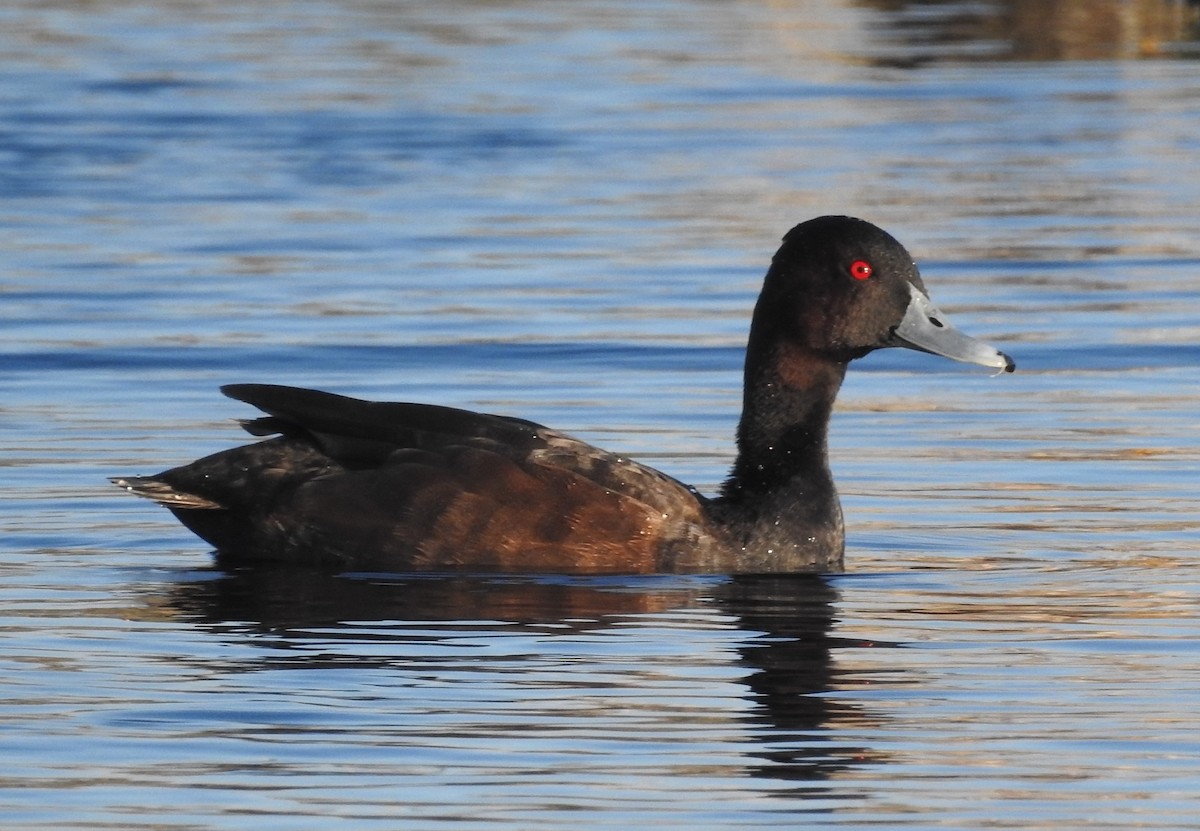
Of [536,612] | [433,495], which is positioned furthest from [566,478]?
[536,612]

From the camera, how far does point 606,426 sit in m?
12.0

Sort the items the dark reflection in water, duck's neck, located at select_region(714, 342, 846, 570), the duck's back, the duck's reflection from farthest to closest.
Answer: the dark reflection in water → duck's neck, located at select_region(714, 342, 846, 570) → the duck's back → the duck's reflection

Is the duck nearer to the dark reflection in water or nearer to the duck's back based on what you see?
the duck's back

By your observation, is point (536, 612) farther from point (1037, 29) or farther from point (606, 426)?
point (1037, 29)

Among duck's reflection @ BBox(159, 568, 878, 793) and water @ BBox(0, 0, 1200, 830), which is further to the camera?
duck's reflection @ BBox(159, 568, 878, 793)

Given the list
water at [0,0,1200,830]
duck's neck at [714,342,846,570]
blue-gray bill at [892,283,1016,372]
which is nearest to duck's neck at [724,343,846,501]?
duck's neck at [714,342,846,570]

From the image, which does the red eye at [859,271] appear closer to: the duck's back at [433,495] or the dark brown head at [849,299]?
the dark brown head at [849,299]

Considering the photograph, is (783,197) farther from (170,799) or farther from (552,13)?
(552,13)

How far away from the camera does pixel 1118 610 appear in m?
8.54

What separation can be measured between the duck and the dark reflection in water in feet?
71.1

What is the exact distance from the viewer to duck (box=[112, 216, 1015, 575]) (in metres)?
9.16

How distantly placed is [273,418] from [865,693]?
2.87 meters

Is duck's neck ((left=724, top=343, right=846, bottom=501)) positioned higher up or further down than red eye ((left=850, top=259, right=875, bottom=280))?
further down

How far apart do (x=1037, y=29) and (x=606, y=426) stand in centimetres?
2428
